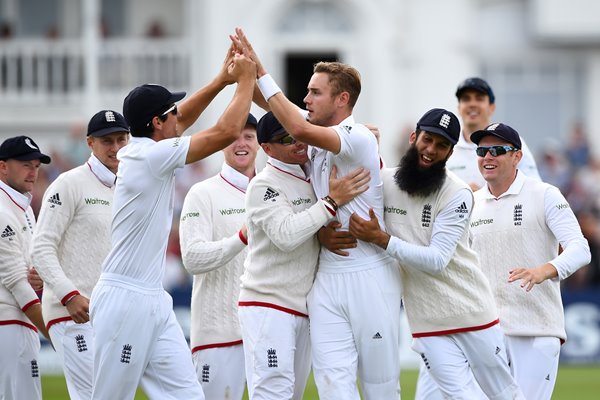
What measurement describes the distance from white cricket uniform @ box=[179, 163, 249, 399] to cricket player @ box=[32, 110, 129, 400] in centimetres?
66

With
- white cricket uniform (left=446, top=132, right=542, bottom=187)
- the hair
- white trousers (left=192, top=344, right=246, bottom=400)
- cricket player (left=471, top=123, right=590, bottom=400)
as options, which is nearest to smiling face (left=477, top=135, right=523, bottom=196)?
cricket player (left=471, top=123, right=590, bottom=400)

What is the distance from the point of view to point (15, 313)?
10258 millimetres

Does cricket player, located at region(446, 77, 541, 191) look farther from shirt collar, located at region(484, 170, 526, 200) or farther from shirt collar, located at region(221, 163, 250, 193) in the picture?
shirt collar, located at region(221, 163, 250, 193)

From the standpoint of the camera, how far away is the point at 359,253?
916 cm

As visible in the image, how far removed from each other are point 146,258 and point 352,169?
1.52m

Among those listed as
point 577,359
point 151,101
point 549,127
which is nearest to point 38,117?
point 549,127

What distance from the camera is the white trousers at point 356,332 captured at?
8.99 metres

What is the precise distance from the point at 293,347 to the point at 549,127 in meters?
18.8

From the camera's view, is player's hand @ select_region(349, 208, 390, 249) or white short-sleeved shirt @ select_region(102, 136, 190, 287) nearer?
white short-sleeved shirt @ select_region(102, 136, 190, 287)

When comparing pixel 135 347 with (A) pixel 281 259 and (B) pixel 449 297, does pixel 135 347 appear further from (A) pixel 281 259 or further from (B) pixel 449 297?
(B) pixel 449 297

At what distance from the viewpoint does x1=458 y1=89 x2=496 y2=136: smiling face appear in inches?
465

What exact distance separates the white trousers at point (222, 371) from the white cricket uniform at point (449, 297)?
4.68 ft

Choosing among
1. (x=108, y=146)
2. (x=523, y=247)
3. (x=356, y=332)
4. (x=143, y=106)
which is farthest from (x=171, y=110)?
(x=523, y=247)

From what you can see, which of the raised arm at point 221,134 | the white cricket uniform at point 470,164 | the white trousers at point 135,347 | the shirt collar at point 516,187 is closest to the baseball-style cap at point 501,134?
the shirt collar at point 516,187
